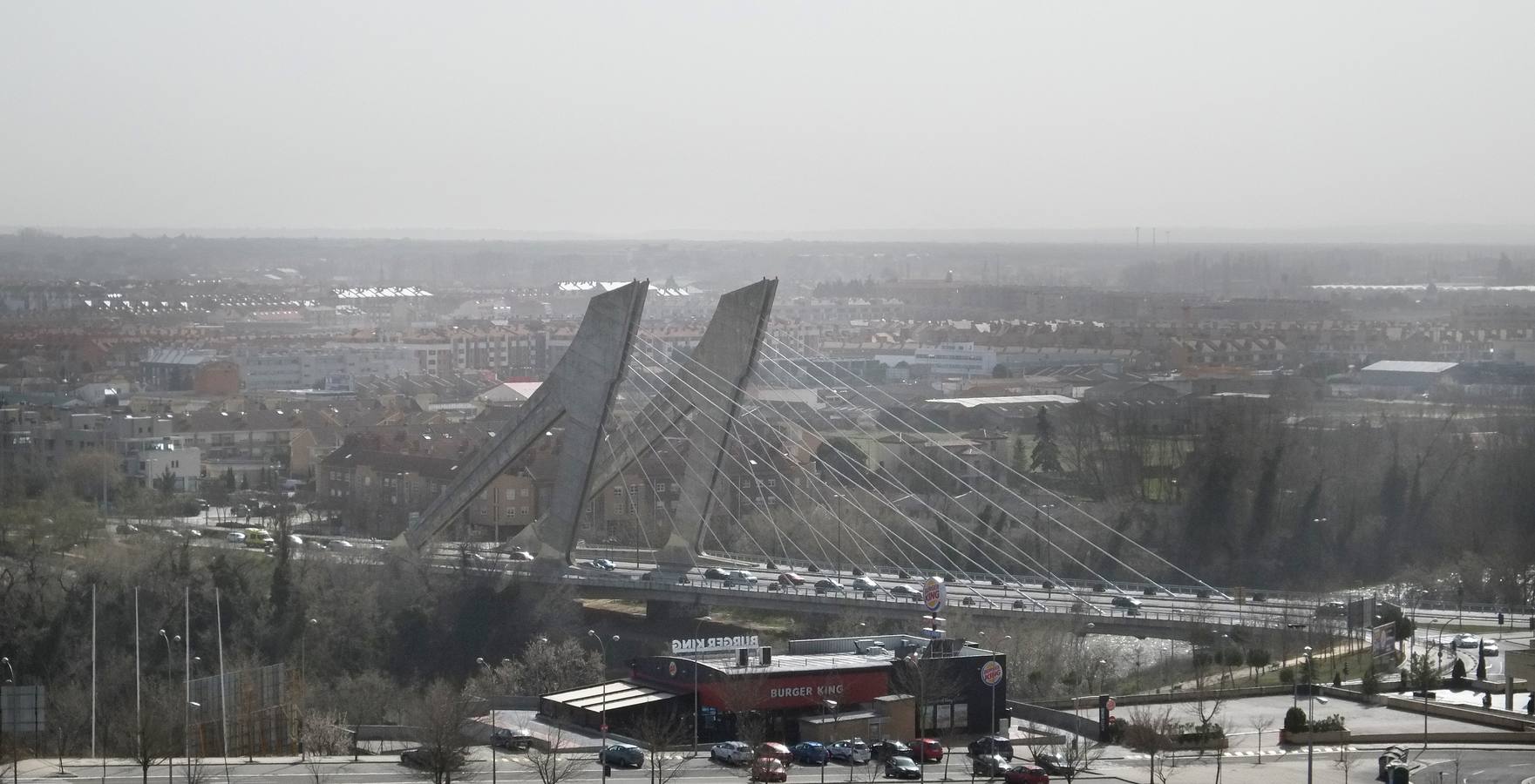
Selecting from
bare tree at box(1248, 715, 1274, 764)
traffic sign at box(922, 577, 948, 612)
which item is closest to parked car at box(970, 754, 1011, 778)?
bare tree at box(1248, 715, 1274, 764)

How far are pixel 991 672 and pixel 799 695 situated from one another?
130 cm

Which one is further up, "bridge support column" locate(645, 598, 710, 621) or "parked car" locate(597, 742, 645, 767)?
"parked car" locate(597, 742, 645, 767)

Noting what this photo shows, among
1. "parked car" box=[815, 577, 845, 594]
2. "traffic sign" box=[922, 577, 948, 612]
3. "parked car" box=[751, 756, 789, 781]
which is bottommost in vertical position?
"parked car" box=[815, 577, 845, 594]

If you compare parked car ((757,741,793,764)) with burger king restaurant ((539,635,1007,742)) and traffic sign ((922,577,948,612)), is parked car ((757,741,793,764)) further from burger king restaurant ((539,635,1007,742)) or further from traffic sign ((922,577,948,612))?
traffic sign ((922,577,948,612))

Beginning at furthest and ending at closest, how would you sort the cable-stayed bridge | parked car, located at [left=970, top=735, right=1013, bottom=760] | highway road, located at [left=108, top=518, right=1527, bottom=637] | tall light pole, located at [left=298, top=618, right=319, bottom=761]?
the cable-stayed bridge, highway road, located at [left=108, top=518, right=1527, bottom=637], tall light pole, located at [left=298, top=618, right=319, bottom=761], parked car, located at [left=970, top=735, right=1013, bottom=760]

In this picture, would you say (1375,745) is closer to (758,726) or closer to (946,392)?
(758,726)

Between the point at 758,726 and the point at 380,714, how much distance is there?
4310 millimetres

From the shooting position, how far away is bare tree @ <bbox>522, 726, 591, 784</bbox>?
12.5m

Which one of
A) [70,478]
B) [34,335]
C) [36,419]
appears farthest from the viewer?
[34,335]

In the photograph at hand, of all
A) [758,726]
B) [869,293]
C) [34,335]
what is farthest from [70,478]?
[869,293]

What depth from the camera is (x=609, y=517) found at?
87.8 ft

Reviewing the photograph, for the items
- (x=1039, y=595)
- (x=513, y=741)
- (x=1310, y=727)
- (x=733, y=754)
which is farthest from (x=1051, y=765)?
(x=1039, y=595)

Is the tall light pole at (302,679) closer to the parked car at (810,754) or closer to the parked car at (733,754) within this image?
the parked car at (733,754)

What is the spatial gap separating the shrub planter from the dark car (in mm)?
1782
